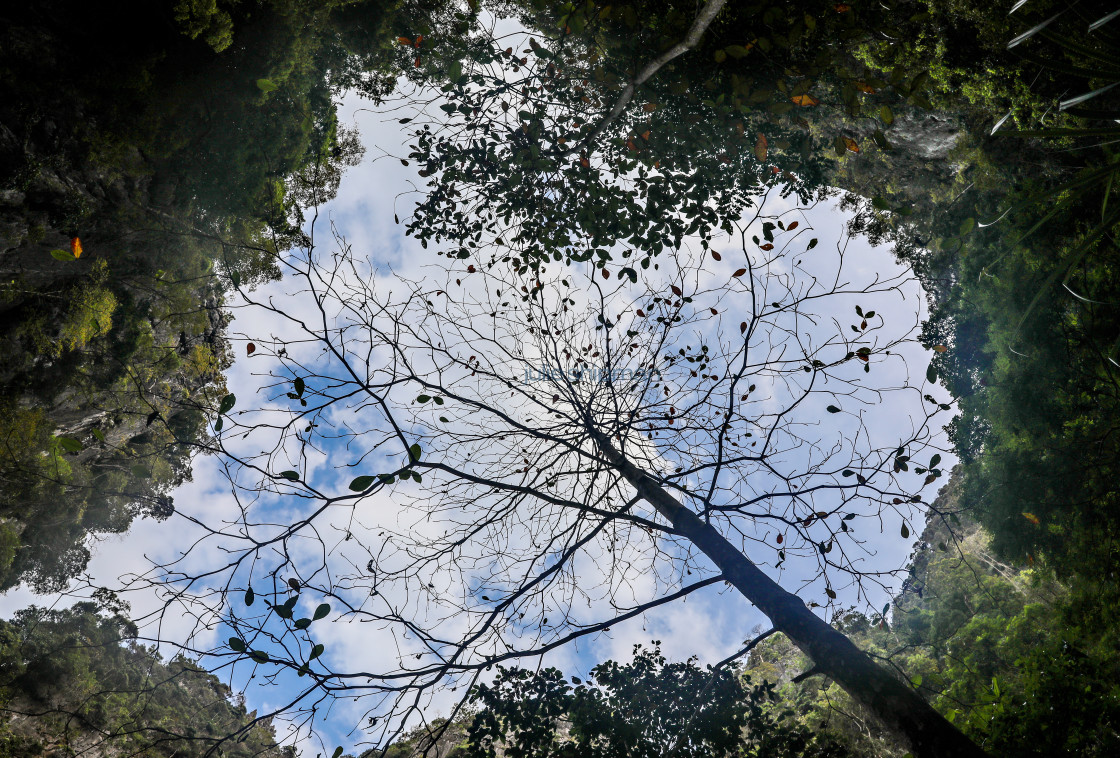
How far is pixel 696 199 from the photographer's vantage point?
17.4 feet

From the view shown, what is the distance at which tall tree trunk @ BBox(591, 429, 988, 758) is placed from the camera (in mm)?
2430

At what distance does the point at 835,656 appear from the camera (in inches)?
115

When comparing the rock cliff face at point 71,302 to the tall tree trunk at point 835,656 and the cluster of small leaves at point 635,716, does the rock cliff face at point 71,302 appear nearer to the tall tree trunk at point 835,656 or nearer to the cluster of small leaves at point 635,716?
the cluster of small leaves at point 635,716

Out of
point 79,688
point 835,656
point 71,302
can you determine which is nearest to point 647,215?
point 835,656

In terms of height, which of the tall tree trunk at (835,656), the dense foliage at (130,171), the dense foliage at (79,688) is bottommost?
the tall tree trunk at (835,656)

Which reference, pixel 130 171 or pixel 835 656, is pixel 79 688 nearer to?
pixel 130 171

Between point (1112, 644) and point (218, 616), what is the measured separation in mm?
8261

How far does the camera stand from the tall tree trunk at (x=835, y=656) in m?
2.43

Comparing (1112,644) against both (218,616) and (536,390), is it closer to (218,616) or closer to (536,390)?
(536,390)

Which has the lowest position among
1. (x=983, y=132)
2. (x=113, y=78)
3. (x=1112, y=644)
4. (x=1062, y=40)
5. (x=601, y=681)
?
(x=1112, y=644)

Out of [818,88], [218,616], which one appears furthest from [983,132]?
[218,616]

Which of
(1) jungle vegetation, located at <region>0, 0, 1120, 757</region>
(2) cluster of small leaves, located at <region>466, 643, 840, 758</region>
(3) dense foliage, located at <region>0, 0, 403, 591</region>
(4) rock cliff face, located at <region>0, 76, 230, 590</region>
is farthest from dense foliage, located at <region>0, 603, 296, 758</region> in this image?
(2) cluster of small leaves, located at <region>466, 643, 840, 758</region>

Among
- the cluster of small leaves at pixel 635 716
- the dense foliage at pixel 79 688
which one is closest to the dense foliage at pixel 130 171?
the dense foliage at pixel 79 688

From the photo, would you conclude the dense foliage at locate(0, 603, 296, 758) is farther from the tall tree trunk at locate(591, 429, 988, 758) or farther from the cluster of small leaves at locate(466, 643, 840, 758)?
the tall tree trunk at locate(591, 429, 988, 758)
